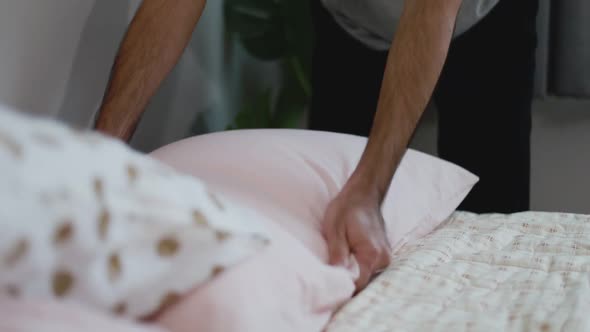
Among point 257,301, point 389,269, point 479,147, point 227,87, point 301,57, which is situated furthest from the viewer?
point 301,57

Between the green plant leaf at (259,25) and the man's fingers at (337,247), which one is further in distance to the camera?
the green plant leaf at (259,25)

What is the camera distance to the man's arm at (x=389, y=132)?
35.4 inches

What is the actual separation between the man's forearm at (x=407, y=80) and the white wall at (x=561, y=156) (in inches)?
42.3

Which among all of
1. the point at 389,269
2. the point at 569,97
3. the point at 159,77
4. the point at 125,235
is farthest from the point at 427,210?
the point at 569,97

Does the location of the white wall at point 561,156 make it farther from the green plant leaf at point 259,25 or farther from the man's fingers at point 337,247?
the man's fingers at point 337,247

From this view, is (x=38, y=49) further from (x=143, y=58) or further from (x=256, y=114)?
(x=256, y=114)

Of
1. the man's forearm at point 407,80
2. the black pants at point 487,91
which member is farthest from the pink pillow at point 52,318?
the black pants at point 487,91

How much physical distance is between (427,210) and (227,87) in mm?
807

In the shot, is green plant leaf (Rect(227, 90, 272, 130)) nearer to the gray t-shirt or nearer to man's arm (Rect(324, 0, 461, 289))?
the gray t-shirt

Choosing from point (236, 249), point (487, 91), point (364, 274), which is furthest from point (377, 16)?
point (236, 249)

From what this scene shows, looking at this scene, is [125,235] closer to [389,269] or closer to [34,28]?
[389,269]

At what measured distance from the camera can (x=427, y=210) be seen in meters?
1.16

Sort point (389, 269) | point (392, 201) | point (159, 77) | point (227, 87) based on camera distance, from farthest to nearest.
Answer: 1. point (227, 87)
2. point (159, 77)
3. point (392, 201)
4. point (389, 269)

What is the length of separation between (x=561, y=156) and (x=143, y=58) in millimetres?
1295
